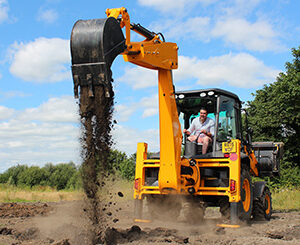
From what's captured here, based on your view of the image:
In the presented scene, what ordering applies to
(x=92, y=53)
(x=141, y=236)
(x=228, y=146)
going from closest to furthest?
(x=92, y=53) < (x=141, y=236) < (x=228, y=146)

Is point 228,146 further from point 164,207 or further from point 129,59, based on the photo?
point 129,59

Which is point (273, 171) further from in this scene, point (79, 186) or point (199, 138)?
point (79, 186)

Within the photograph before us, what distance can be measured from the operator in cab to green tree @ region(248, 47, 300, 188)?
1649 cm

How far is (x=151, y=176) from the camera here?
8438 mm

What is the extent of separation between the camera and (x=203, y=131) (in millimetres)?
8109

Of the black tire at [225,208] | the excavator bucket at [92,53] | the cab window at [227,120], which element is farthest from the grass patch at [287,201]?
the excavator bucket at [92,53]

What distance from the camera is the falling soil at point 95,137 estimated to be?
575 centimetres

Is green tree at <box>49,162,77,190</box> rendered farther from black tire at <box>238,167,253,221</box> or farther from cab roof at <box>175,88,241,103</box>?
black tire at <box>238,167,253,221</box>

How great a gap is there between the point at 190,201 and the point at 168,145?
1625 mm

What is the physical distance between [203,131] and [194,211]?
1745 millimetres

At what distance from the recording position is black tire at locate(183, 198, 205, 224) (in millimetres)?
8180

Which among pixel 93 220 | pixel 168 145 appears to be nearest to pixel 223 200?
pixel 168 145

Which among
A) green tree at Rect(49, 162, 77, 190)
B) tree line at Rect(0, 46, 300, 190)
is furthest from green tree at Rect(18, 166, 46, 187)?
tree line at Rect(0, 46, 300, 190)

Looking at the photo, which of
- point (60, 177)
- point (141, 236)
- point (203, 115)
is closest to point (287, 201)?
point (203, 115)
